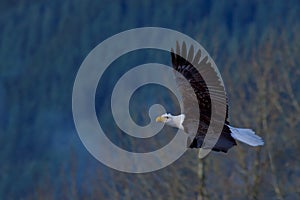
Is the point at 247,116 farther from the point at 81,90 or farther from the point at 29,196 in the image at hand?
the point at 29,196

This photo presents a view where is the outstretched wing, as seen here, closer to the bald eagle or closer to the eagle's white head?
the bald eagle

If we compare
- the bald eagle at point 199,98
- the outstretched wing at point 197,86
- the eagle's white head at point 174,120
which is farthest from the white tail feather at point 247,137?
the eagle's white head at point 174,120

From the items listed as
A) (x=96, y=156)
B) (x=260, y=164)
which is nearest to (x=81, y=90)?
(x=96, y=156)

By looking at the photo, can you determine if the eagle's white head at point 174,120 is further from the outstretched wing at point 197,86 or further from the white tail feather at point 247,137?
the white tail feather at point 247,137

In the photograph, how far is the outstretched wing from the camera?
10695mm

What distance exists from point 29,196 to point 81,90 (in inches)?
154

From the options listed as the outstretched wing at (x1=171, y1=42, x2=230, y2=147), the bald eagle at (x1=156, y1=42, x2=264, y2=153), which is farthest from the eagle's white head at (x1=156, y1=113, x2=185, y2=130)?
the outstretched wing at (x1=171, y1=42, x2=230, y2=147)

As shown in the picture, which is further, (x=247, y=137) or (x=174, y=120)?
(x=174, y=120)

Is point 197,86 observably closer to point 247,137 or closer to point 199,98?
point 199,98

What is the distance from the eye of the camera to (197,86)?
1085cm


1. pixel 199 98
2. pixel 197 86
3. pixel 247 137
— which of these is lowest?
pixel 247 137

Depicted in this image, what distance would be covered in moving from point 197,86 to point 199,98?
15 centimetres

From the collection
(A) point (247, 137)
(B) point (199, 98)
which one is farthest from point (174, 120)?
(A) point (247, 137)

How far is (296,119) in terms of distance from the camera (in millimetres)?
21484
